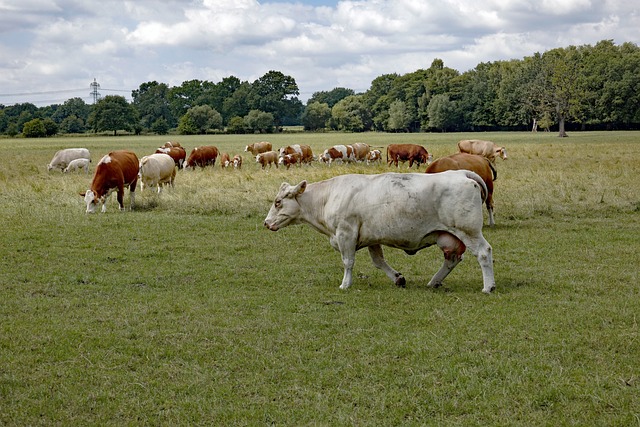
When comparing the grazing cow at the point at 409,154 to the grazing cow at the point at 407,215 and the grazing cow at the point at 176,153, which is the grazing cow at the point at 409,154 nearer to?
the grazing cow at the point at 176,153

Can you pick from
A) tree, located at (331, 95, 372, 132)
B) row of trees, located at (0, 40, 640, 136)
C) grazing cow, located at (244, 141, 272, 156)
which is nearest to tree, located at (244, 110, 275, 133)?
row of trees, located at (0, 40, 640, 136)

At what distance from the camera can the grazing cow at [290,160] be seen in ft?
120

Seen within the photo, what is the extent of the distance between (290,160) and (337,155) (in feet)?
12.1

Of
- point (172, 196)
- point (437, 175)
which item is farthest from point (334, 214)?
point (172, 196)

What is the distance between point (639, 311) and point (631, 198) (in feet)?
39.2

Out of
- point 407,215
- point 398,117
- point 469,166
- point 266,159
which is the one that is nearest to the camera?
point 407,215

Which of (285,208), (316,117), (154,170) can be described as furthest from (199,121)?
(285,208)

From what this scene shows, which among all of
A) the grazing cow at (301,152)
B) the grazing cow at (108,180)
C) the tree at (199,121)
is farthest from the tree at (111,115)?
the grazing cow at (108,180)

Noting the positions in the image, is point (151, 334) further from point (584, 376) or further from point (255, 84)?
point (255, 84)

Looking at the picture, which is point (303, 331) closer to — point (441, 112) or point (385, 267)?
point (385, 267)

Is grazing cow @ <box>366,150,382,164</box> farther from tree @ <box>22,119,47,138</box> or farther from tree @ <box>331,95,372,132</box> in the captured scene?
tree @ <box>331,95,372,132</box>

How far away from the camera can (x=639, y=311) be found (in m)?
8.19

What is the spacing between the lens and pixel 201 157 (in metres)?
36.8

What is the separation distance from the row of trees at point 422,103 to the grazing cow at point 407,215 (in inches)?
2797
